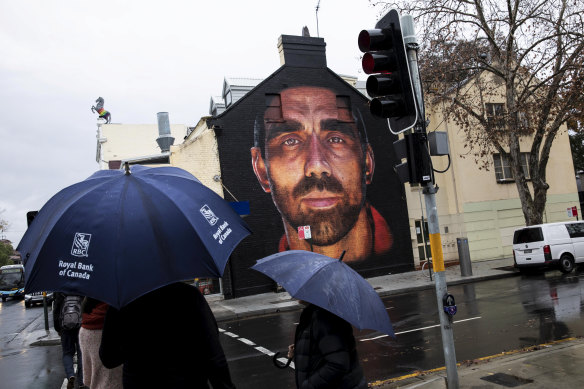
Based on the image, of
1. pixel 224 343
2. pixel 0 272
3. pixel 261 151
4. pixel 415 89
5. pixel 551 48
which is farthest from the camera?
pixel 0 272

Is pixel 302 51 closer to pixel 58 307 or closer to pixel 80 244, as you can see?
pixel 58 307

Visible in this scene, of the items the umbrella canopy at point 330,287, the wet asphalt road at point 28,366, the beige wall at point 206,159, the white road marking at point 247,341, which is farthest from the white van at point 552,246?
the umbrella canopy at point 330,287

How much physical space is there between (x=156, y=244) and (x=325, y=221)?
17.4 metres

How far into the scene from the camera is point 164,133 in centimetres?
3042

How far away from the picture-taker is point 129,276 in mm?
2381

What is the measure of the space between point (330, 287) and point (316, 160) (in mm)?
16906

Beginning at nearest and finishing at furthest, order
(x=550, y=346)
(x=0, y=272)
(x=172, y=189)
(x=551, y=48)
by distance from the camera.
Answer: (x=172, y=189)
(x=550, y=346)
(x=551, y=48)
(x=0, y=272)

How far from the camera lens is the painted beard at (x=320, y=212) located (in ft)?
63.3

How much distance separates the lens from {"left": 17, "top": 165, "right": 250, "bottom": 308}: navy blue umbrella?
94.3 inches

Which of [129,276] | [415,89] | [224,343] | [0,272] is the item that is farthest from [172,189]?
[0,272]

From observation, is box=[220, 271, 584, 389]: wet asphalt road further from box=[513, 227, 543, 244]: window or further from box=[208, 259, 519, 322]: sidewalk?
box=[513, 227, 543, 244]: window

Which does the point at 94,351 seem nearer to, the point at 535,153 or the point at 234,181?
the point at 234,181

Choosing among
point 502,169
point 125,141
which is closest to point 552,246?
point 502,169

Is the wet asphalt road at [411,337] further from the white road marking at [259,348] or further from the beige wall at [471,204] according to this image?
the beige wall at [471,204]
